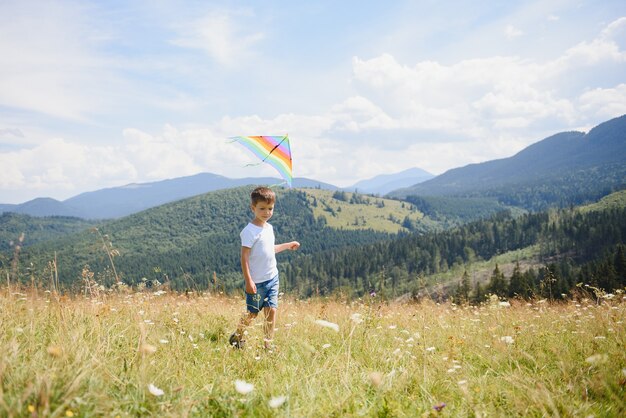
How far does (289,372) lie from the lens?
3.57m

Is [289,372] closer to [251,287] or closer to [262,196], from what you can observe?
[251,287]

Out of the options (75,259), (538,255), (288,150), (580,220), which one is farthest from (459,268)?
(75,259)

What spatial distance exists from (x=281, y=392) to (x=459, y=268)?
144 metres

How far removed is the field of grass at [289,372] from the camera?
7.59 ft

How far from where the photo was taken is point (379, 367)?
153 inches

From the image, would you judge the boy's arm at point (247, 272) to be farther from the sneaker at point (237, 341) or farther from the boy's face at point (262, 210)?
the sneaker at point (237, 341)

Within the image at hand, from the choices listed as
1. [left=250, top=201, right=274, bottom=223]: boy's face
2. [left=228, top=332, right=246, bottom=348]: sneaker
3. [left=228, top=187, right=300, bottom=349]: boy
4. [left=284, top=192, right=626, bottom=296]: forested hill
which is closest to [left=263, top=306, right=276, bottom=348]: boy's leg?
[left=228, top=187, right=300, bottom=349]: boy

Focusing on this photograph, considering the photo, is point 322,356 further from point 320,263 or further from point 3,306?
point 320,263

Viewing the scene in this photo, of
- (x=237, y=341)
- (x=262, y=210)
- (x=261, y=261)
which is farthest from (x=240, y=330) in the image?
(x=262, y=210)

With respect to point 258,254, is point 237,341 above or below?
below

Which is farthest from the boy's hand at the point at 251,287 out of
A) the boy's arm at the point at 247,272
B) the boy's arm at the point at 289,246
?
the boy's arm at the point at 289,246

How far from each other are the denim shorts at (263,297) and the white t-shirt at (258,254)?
0.08 meters

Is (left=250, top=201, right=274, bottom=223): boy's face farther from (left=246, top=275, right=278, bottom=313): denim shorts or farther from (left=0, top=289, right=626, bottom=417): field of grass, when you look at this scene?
(left=0, top=289, right=626, bottom=417): field of grass

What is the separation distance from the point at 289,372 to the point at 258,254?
1838mm
